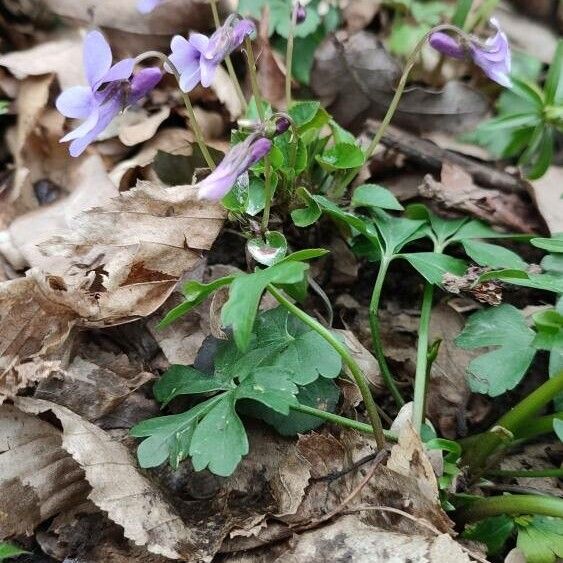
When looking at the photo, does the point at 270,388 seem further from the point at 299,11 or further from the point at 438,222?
the point at 299,11

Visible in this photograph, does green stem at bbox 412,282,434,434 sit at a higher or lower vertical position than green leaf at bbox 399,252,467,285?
lower

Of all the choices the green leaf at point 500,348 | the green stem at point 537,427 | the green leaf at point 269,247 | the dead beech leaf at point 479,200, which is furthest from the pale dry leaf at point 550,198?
the green leaf at point 269,247

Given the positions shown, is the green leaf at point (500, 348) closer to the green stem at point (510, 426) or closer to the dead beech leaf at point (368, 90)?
the green stem at point (510, 426)

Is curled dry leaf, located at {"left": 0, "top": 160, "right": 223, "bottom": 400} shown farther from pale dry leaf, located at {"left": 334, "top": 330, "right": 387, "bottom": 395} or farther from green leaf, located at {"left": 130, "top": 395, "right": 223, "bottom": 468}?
pale dry leaf, located at {"left": 334, "top": 330, "right": 387, "bottom": 395}

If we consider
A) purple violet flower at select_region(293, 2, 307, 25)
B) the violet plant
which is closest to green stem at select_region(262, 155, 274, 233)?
the violet plant

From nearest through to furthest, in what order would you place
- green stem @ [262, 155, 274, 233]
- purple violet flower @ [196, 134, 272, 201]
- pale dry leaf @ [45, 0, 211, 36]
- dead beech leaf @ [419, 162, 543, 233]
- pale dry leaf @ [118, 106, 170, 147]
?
purple violet flower @ [196, 134, 272, 201]
green stem @ [262, 155, 274, 233]
dead beech leaf @ [419, 162, 543, 233]
pale dry leaf @ [118, 106, 170, 147]
pale dry leaf @ [45, 0, 211, 36]

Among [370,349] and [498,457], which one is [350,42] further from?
[498,457]

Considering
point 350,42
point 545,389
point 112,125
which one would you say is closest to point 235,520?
point 545,389
